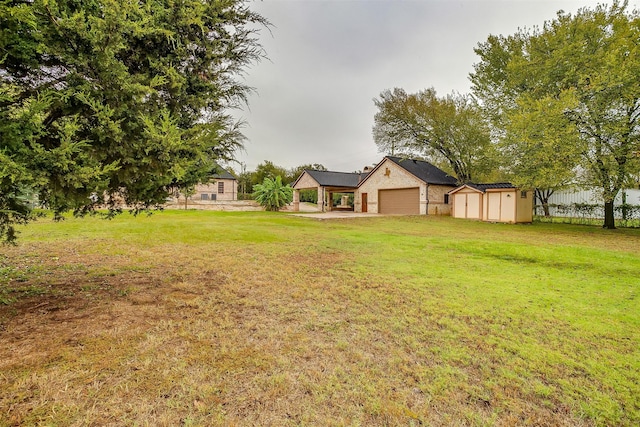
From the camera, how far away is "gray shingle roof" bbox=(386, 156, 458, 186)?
25.9 meters

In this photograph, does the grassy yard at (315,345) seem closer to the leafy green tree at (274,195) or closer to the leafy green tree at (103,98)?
the leafy green tree at (103,98)

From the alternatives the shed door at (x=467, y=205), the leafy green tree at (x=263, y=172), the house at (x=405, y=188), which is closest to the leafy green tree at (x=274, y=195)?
the house at (x=405, y=188)

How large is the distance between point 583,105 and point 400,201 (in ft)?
48.0

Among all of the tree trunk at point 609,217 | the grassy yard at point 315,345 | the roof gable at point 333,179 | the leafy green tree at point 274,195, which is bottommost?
the grassy yard at point 315,345

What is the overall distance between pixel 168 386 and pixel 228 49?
177 inches

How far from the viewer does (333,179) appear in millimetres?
33281

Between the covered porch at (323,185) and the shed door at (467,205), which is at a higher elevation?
the covered porch at (323,185)

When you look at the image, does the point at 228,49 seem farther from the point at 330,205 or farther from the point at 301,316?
the point at 330,205

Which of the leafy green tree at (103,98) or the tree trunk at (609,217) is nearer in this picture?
the leafy green tree at (103,98)

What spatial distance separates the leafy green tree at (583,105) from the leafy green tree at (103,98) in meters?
16.1

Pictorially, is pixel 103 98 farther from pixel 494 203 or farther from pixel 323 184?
pixel 323 184

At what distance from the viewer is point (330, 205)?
35719 mm

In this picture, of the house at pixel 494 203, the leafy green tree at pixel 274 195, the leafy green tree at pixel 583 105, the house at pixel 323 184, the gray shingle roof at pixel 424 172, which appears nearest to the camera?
the leafy green tree at pixel 583 105

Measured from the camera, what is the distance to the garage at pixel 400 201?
25953 millimetres
